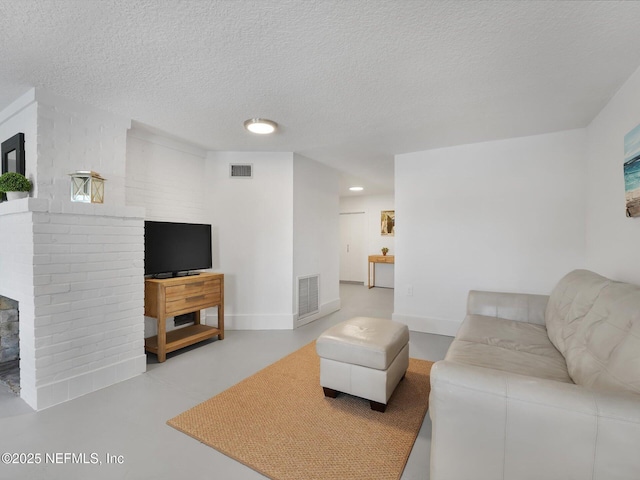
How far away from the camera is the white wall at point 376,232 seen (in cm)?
748

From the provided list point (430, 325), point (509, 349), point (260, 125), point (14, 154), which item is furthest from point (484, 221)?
point (14, 154)

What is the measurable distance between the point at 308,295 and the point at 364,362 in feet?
7.64

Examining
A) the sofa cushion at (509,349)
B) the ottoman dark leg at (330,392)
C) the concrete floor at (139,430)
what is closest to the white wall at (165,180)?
the concrete floor at (139,430)

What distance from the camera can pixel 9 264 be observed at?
224 centimetres

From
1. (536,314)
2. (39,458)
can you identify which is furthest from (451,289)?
(39,458)

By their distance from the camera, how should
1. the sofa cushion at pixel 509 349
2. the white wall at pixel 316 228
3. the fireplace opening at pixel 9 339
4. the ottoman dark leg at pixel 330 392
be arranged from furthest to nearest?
the white wall at pixel 316 228 → the fireplace opening at pixel 9 339 → the ottoman dark leg at pixel 330 392 → the sofa cushion at pixel 509 349

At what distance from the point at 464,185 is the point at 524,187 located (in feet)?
1.98

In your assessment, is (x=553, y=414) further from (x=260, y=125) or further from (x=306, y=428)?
(x=260, y=125)

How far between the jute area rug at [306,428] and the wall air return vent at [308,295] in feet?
5.42

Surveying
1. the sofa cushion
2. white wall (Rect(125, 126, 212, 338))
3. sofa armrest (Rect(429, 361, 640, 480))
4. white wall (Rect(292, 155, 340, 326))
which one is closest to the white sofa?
sofa armrest (Rect(429, 361, 640, 480))

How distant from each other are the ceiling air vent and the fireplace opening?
249cm

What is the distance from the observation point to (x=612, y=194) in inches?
93.4

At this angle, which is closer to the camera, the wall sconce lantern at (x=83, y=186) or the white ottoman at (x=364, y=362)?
the white ottoman at (x=364, y=362)

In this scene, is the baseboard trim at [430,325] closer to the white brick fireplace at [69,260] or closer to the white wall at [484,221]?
the white wall at [484,221]
